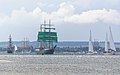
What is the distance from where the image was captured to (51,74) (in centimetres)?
7250

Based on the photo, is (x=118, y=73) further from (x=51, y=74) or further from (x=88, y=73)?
(x=51, y=74)

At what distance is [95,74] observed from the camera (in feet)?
238

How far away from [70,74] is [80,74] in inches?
61.0

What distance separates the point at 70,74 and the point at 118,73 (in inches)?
305

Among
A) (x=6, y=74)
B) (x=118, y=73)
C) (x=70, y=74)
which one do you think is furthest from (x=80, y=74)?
(x=6, y=74)

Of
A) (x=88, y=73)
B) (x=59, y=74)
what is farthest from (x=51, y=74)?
(x=88, y=73)

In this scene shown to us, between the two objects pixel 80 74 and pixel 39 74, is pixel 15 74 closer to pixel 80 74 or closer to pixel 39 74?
pixel 39 74

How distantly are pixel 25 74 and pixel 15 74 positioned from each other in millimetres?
1518

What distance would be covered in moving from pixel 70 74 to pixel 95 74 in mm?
3837

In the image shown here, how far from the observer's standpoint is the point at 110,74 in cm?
7256

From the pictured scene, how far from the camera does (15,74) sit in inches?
2842

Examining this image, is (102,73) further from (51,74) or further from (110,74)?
(51,74)

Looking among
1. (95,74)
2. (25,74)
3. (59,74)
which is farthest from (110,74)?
(25,74)

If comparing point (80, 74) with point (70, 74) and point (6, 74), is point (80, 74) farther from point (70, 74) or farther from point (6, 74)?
point (6, 74)
